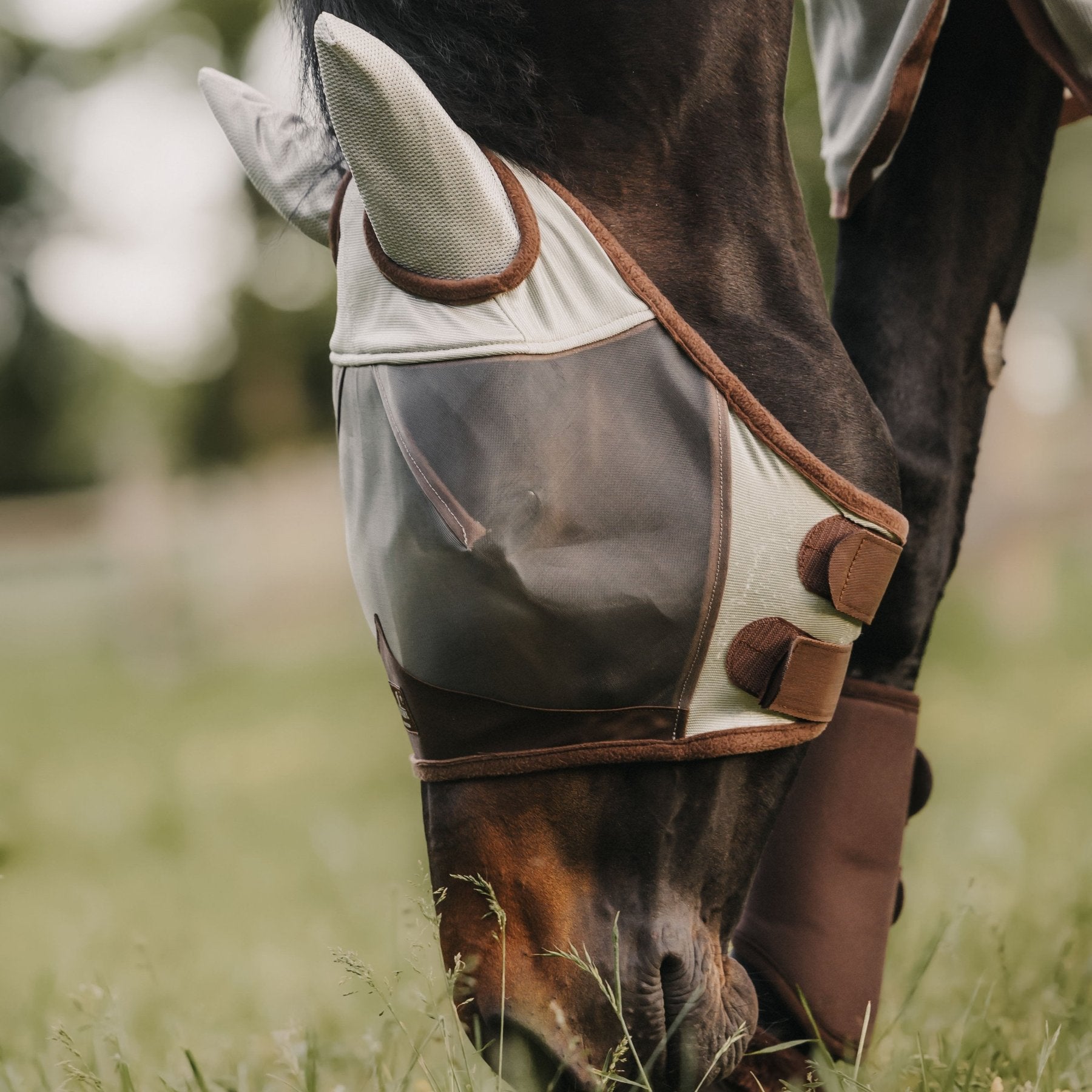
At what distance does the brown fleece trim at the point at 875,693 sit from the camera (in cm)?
138

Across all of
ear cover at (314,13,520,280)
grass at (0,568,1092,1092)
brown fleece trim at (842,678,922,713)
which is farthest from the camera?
grass at (0,568,1092,1092)

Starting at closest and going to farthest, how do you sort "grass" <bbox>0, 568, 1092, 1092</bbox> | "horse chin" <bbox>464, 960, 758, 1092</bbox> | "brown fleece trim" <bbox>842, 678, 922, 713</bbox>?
"horse chin" <bbox>464, 960, 758, 1092</bbox>
"brown fleece trim" <bbox>842, 678, 922, 713</bbox>
"grass" <bbox>0, 568, 1092, 1092</bbox>

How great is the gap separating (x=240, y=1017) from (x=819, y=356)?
1.43m

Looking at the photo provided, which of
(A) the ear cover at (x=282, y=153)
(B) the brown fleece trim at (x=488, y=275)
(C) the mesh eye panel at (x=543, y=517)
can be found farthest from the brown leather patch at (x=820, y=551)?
(A) the ear cover at (x=282, y=153)

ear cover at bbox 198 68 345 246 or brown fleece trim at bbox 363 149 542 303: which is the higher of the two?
ear cover at bbox 198 68 345 246

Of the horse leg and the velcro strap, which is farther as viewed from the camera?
the horse leg

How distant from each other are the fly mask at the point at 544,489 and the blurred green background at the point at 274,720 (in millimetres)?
291

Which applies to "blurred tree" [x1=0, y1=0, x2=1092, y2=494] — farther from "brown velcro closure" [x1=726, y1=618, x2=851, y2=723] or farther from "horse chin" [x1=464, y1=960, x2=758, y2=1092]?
"horse chin" [x1=464, y1=960, x2=758, y2=1092]

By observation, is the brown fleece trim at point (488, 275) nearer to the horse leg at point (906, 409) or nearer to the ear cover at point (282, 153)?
the ear cover at point (282, 153)

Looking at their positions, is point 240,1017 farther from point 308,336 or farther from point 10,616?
point 308,336

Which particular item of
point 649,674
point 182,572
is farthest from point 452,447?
point 182,572


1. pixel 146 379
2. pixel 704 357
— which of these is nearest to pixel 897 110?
pixel 704 357

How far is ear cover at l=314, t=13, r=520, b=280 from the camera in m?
0.95

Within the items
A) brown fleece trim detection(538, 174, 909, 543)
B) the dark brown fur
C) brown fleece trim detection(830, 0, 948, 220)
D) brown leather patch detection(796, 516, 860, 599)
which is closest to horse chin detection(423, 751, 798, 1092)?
brown leather patch detection(796, 516, 860, 599)
